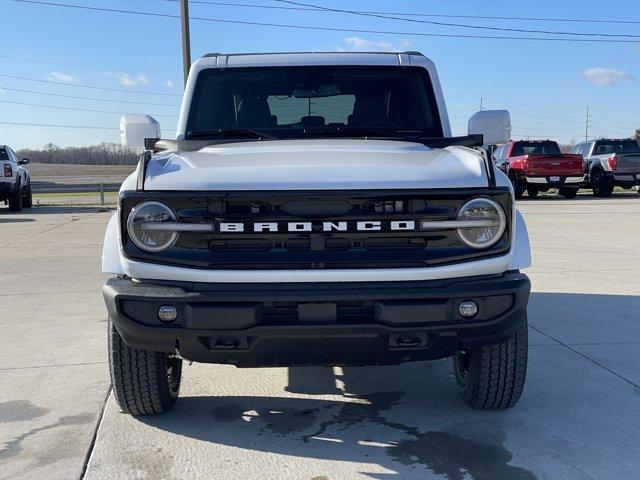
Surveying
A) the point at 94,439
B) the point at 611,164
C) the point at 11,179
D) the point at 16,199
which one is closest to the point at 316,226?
the point at 94,439

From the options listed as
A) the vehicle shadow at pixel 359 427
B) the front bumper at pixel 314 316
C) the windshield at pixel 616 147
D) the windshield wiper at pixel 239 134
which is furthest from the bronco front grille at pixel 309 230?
the windshield at pixel 616 147

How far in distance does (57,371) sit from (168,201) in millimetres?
2083

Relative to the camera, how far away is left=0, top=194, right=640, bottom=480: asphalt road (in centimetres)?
304

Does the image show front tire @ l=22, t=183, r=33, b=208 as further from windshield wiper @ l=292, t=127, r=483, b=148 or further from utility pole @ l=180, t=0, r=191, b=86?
windshield wiper @ l=292, t=127, r=483, b=148

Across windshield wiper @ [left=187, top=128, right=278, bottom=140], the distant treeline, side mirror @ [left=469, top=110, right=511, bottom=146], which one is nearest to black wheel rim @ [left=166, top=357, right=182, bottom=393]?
windshield wiper @ [left=187, top=128, right=278, bottom=140]

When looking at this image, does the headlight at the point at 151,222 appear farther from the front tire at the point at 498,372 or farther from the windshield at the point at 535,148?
the windshield at the point at 535,148

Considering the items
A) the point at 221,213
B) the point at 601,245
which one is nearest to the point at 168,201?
the point at 221,213

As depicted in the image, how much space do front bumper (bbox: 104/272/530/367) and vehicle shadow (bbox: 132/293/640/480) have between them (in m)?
0.53

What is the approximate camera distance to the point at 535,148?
848 inches

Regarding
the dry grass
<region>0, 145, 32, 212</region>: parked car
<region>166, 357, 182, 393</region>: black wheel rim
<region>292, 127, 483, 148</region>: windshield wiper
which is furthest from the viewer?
the dry grass

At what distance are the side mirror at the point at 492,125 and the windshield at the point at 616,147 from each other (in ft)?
63.7

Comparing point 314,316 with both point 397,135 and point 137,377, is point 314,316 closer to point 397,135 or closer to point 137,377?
point 137,377

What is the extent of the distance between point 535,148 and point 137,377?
66.0 feet

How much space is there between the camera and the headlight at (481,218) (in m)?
3.00
